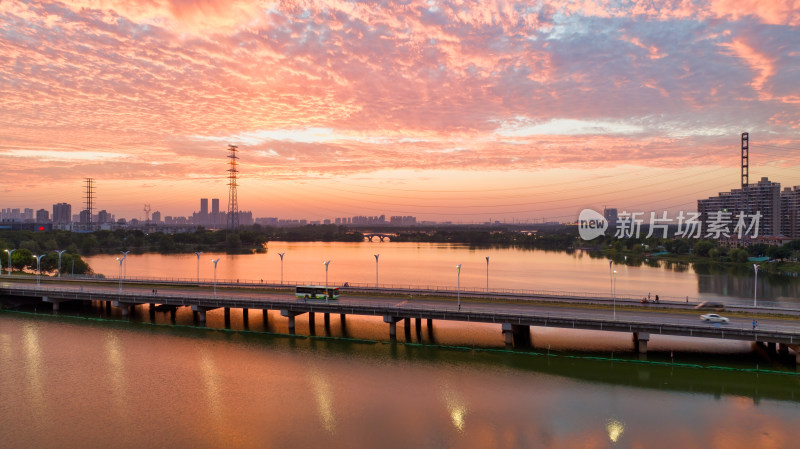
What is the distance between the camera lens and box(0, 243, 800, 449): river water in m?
20.6

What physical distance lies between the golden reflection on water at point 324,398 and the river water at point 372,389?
0.37ft

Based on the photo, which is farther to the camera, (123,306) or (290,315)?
(123,306)

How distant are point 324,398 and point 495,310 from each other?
51.8 ft

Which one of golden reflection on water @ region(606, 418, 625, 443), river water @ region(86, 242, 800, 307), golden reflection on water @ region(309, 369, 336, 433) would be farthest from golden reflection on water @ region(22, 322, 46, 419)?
river water @ region(86, 242, 800, 307)

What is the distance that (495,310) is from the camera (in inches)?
1419

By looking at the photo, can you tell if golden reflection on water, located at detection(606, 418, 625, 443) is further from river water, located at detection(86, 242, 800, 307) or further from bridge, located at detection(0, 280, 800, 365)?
river water, located at detection(86, 242, 800, 307)

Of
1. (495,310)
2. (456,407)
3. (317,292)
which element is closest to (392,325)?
(495,310)

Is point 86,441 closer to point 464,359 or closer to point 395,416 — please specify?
point 395,416

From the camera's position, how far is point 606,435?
67.5ft

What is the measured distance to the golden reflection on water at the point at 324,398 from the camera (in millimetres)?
21719

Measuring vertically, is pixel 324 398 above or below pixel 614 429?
above

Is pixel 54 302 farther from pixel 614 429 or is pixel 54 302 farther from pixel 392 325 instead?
pixel 614 429

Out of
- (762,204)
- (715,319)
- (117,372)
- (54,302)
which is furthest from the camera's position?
(762,204)

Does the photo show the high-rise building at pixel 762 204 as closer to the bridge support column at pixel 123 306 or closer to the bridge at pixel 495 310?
the bridge at pixel 495 310
